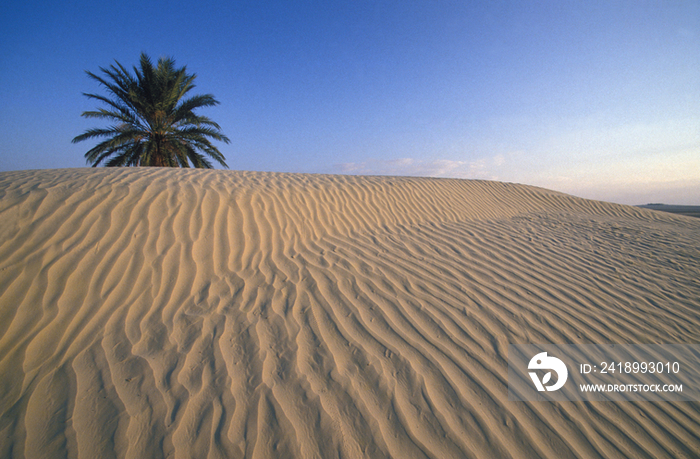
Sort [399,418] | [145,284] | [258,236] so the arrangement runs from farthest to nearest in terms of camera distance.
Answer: [258,236] → [145,284] → [399,418]

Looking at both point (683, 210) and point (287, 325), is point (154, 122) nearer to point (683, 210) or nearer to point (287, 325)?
point (287, 325)

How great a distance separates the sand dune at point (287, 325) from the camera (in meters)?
1.75

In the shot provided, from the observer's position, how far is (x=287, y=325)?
2.55 metres

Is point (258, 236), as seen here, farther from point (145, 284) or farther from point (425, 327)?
point (425, 327)

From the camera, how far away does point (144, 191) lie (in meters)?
4.10

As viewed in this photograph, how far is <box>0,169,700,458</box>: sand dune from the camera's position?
1.75 metres

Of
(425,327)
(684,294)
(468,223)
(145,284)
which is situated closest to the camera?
(425,327)

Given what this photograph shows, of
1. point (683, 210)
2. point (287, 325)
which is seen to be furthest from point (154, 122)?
point (683, 210)

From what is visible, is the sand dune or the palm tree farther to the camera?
the palm tree

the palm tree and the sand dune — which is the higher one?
the palm tree

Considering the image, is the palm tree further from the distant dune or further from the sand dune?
the distant dune

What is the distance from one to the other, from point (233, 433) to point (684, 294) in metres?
4.90

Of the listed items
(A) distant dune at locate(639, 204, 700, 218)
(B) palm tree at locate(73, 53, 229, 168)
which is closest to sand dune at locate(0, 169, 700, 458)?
(B) palm tree at locate(73, 53, 229, 168)

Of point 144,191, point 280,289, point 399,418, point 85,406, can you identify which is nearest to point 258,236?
point 280,289
